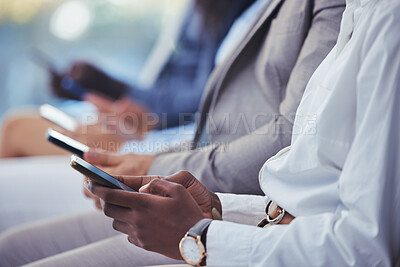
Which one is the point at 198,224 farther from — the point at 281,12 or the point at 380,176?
the point at 281,12

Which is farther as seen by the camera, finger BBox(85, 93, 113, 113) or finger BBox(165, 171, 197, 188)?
finger BBox(85, 93, 113, 113)

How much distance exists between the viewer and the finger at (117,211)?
0.52 metres

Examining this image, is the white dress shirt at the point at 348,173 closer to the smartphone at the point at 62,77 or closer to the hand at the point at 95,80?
the smartphone at the point at 62,77

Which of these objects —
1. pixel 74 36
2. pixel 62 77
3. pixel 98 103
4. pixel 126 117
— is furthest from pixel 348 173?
pixel 74 36

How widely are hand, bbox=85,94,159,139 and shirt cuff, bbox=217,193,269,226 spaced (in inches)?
32.6

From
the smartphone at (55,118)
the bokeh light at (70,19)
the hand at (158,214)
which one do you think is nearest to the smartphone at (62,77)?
the bokeh light at (70,19)

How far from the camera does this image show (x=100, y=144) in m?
1.31

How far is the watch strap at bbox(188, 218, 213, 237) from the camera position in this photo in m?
0.50

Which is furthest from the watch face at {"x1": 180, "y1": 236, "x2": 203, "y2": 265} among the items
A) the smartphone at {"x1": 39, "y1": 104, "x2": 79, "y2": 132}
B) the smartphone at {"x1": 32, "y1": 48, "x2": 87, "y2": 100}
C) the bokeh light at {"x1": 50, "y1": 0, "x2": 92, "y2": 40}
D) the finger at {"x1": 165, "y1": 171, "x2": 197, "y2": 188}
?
the bokeh light at {"x1": 50, "y1": 0, "x2": 92, "y2": 40}

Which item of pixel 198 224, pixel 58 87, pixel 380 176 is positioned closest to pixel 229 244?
pixel 198 224

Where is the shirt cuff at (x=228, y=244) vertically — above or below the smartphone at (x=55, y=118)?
above

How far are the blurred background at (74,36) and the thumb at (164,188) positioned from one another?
1.88m

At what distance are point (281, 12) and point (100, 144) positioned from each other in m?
0.67

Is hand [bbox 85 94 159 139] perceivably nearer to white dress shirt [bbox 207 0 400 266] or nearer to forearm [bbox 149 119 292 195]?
forearm [bbox 149 119 292 195]
